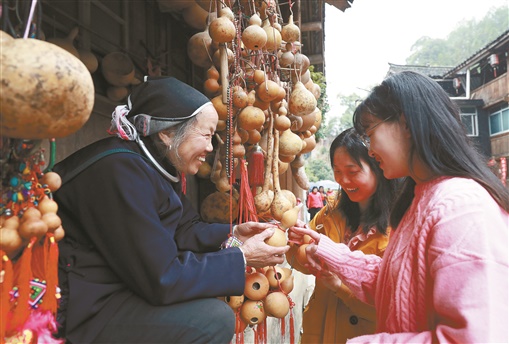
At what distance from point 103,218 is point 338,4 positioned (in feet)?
12.9

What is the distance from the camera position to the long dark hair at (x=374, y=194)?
210 centimetres

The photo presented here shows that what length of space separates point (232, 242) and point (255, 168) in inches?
17.4

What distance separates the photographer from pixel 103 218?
1312 millimetres

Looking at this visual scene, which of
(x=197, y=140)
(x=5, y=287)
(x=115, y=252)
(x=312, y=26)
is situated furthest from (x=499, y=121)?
(x=5, y=287)

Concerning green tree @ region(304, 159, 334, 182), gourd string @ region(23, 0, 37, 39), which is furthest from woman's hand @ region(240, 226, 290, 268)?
green tree @ region(304, 159, 334, 182)

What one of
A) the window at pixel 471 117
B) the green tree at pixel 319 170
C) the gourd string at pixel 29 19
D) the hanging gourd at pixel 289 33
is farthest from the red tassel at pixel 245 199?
the green tree at pixel 319 170

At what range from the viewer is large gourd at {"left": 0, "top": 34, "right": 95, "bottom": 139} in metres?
0.77

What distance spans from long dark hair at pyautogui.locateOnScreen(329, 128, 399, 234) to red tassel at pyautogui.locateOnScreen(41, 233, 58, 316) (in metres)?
1.52

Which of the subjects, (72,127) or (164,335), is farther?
(164,335)

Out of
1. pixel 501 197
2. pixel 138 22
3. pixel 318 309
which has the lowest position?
pixel 318 309

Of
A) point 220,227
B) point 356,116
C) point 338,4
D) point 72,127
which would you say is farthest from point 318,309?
point 338,4

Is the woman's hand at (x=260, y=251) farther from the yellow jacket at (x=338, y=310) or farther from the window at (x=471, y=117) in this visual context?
the window at (x=471, y=117)

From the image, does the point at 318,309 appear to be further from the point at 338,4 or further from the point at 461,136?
the point at 338,4

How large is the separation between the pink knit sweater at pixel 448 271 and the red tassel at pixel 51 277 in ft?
2.82
